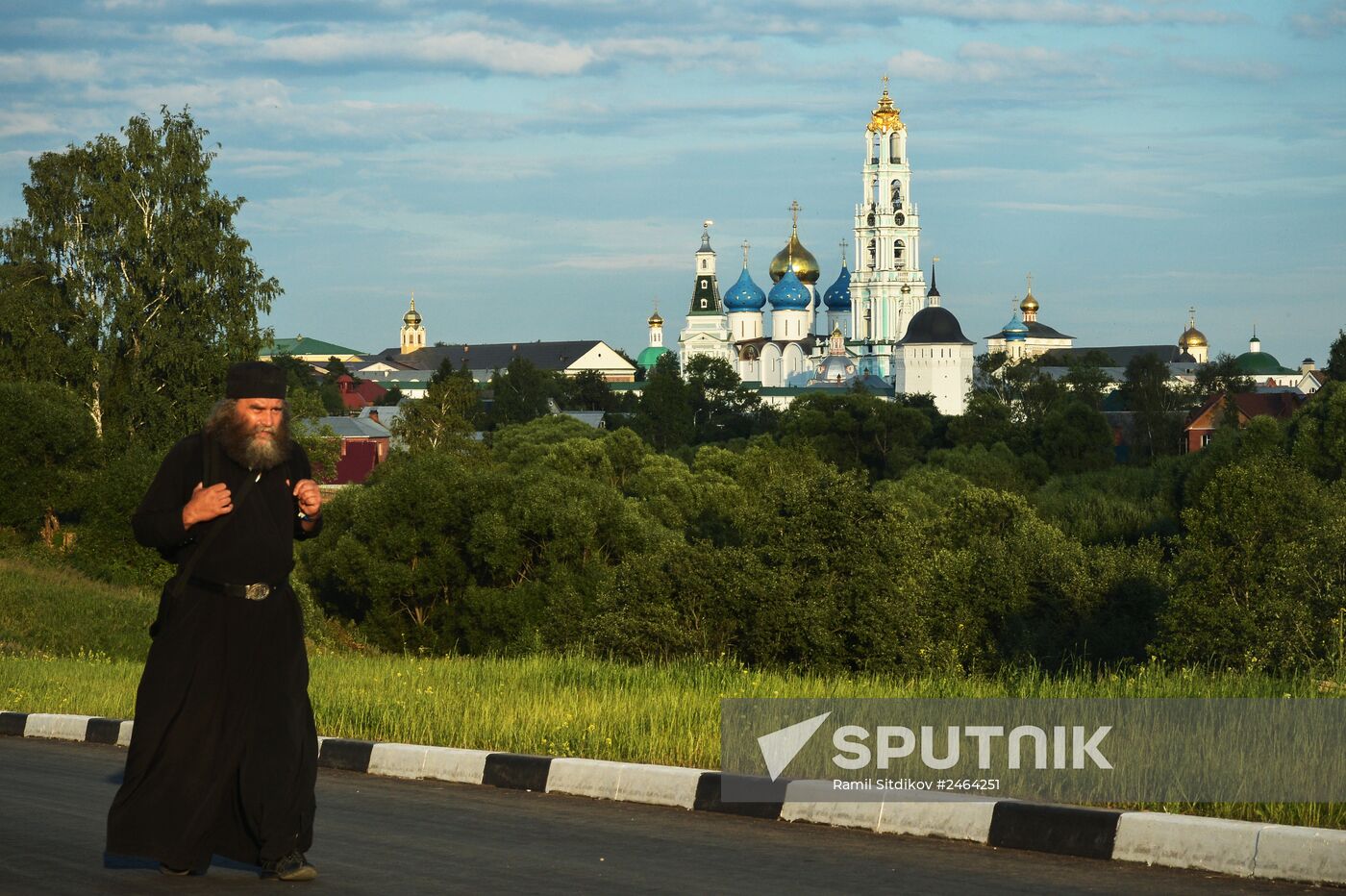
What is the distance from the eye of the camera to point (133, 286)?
157ft

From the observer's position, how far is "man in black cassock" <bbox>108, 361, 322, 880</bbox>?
250 inches

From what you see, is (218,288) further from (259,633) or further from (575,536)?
(259,633)

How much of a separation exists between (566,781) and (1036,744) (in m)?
2.14

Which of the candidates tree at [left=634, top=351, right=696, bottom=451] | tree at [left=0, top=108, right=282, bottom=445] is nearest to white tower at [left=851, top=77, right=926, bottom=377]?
tree at [left=634, top=351, right=696, bottom=451]

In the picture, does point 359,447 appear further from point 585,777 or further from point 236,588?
point 236,588

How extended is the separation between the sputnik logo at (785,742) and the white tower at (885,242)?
181499 millimetres

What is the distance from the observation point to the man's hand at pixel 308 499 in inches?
264

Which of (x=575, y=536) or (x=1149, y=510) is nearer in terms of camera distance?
(x=575, y=536)

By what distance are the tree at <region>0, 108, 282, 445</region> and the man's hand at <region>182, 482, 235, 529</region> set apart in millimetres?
41376

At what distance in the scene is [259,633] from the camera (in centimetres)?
652

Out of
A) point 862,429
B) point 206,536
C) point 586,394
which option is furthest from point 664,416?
point 206,536

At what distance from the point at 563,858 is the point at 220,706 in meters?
1.38

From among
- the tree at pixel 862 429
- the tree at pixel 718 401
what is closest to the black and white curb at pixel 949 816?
the tree at pixel 862 429

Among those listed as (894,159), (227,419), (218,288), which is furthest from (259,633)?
(894,159)
